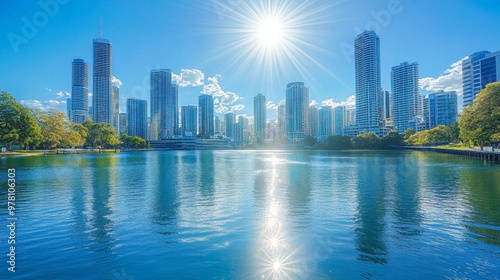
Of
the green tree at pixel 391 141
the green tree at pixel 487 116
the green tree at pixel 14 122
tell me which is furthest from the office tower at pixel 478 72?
the green tree at pixel 14 122

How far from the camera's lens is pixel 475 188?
2881 centimetres

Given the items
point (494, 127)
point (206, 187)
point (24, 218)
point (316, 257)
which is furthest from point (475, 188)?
point (494, 127)

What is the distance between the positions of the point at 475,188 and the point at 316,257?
26653 millimetres

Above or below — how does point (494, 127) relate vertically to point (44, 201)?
above

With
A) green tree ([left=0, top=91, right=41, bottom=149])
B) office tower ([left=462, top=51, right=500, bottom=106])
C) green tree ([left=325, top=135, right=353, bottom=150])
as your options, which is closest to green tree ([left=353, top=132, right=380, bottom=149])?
green tree ([left=325, top=135, right=353, bottom=150])

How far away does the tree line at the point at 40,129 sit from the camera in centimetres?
8969

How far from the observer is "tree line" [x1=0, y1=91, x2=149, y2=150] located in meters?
89.7

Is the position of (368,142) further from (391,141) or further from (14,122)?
(14,122)

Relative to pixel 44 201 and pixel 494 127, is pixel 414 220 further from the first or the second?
pixel 494 127

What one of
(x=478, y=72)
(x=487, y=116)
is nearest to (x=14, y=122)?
(x=487, y=116)

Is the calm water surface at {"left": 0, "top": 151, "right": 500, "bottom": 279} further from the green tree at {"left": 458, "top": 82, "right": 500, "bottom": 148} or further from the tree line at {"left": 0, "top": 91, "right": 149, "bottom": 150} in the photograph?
the tree line at {"left": 0, "top": 91, "right": 149, "bottom": 150}

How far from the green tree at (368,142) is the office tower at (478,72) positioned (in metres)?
54.8

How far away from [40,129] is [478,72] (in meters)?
240

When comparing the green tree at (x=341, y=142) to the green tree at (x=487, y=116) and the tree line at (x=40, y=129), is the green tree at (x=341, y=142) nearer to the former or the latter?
the green tree at (x=487, y=116)
